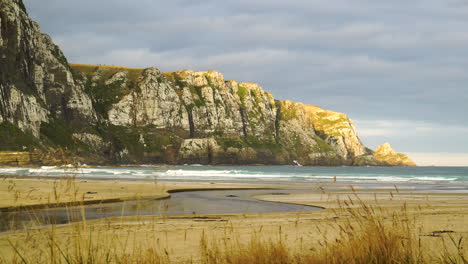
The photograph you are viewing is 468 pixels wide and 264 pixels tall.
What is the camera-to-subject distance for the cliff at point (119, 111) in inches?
3745

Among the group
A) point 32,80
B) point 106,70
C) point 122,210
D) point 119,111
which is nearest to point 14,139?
point 32,80

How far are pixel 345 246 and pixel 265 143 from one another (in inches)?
7256

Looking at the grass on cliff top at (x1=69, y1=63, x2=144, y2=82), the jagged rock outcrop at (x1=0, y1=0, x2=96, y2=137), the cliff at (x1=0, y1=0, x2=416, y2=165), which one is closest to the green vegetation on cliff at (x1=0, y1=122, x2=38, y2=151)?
the cliff at (x1=0, y1=0, x2=416, y2=165)

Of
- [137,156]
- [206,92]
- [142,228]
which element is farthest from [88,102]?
[142,228]

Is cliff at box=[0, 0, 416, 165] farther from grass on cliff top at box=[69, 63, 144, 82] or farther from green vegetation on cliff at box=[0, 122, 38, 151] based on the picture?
grass on cliff top at box=[69, 63, 144, 82]

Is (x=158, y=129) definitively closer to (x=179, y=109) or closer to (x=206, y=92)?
(x=179, y=109)

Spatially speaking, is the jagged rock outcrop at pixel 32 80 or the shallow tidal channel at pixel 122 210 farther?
the jagged rock outcrop at pixel 32 80

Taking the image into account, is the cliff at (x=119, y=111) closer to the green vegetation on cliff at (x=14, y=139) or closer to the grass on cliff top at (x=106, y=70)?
the green vegetation on cliff at (x=14, y=139)

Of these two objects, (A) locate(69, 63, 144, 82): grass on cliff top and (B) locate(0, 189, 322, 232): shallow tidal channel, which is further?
(A) locate(69, 63, 144, 82): grass on cliff top

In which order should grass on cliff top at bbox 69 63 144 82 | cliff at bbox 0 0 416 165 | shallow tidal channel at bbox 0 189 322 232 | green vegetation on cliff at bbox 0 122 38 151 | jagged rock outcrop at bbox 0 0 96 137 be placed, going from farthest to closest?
1. grass on cliff top at bbox 69 63 144 82
2. cliff at bbox 0 0 416 165
3. jagged rock outcrop at bbox 0 0 96 137
4. green vegetation on cliff at bbox 0 122 38 151
5. shallow tidal channel at bbox 0 189 322 232

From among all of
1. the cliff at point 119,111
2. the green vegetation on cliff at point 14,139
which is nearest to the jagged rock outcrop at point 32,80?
the cliff at point 119,111

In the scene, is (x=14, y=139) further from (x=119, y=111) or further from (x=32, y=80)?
(x=119, y=111)

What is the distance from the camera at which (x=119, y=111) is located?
506ft

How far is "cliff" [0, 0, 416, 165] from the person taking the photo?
312 feet
